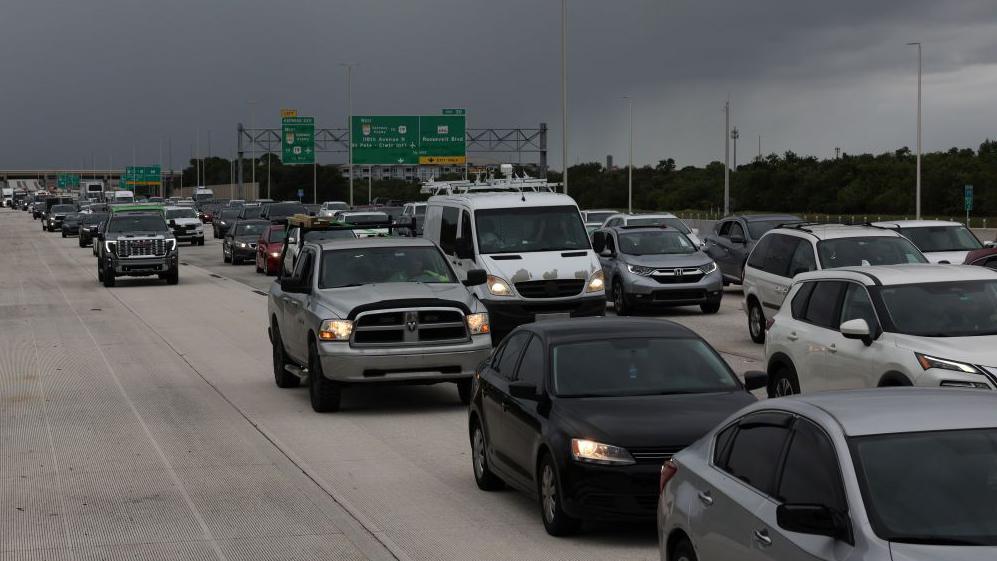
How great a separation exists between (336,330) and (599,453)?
6777 mm

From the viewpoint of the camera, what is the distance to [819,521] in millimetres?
5422

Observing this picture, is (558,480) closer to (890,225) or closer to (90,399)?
(90,399)

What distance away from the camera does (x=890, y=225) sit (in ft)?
87.0

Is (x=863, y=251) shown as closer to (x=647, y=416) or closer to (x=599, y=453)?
(x=647, y=416)

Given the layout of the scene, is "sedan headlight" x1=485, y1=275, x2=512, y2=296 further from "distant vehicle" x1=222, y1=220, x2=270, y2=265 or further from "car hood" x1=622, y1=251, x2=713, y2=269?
"distant vehicle" x1=222, y1=220, x2=270, y2=265

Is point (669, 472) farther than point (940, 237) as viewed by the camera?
No

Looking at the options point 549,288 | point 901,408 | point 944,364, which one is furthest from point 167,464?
point 549,288

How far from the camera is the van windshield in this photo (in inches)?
913

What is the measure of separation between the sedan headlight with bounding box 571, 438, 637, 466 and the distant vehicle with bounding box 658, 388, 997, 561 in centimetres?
245

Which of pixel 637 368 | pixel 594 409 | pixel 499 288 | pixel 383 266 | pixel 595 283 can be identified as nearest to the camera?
pixel 594 409

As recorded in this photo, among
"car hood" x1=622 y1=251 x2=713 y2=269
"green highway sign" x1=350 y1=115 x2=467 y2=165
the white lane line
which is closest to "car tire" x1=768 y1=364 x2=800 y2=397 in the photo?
the white lane line

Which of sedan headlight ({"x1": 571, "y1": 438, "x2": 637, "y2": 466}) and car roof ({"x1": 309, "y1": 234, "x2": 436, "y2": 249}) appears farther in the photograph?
car roof ({"x1": 309, "y1": 234, "x2": 436, "y2": 249})

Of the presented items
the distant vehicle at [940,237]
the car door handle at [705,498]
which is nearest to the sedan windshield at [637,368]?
the car door handle at [705,498]

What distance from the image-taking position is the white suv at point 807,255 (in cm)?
2064
